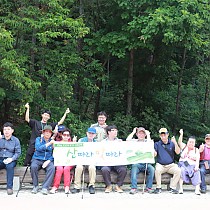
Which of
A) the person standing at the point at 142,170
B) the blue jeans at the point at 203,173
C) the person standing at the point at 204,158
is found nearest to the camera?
the person standing at the point at 142,170

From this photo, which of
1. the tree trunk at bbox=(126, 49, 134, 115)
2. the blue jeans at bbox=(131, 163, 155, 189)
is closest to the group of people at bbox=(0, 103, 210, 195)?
the blue jeans at bbox=(131, 163, 155, 189)

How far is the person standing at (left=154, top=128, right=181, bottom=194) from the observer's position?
904 cm

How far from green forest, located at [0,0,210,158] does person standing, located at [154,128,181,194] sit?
379 cm

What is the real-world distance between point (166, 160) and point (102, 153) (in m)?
1.70

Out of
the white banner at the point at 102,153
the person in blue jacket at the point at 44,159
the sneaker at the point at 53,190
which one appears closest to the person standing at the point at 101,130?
the white banner at the point at 102,153

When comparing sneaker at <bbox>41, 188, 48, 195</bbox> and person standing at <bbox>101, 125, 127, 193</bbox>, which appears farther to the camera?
person standing at <bbox>101, 125, 127, 193</bbox>

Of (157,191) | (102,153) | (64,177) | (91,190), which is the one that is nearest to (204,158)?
(157,191)

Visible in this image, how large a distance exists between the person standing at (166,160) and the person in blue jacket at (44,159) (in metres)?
2.69

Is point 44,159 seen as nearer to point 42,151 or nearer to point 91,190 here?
point 42,151

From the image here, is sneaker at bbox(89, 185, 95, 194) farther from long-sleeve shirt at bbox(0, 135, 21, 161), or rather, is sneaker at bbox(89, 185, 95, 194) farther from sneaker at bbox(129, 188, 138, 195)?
long-sleeve shirt at bbox(0, 135, 21, 161)

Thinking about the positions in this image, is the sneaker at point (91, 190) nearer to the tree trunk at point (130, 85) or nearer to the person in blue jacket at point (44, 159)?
the person in blue jacket at point (44, 159)

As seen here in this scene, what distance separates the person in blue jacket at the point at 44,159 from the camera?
8625 millimetres

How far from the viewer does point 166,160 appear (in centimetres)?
920
